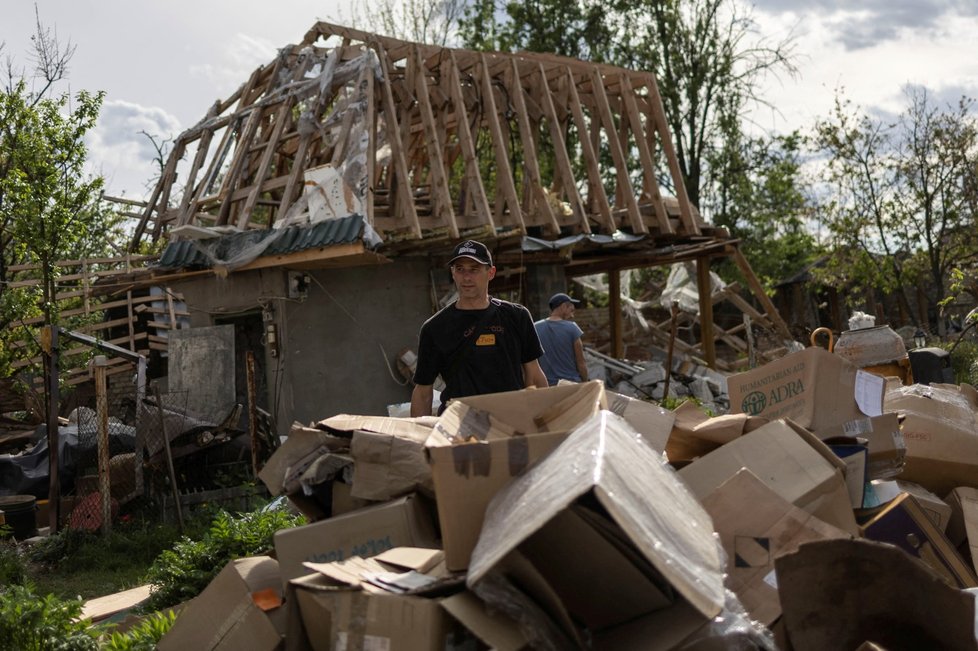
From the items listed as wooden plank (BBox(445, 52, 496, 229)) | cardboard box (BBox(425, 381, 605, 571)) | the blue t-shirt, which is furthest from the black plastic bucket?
cardboard box (BBox(425, 381, 605, 571))

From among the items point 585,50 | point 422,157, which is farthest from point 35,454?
point 585,50

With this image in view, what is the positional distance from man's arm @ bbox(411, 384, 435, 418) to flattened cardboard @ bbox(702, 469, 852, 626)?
1.83m

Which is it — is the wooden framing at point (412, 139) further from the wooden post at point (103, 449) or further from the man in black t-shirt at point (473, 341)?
the man in black t-shirt at point (473, 341)

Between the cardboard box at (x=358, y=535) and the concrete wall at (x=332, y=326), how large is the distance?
864cm

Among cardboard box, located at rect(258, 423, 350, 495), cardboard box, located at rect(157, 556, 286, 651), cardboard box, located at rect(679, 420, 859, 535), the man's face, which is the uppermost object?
the man's face

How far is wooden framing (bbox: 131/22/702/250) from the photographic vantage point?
12633mm

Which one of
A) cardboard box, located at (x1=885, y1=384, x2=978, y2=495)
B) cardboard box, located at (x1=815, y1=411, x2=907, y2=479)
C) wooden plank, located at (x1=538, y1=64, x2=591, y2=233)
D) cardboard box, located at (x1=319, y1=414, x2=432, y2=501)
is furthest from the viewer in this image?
wooden plank, located at (x1=538, y1=64, x2=591, y2=233)

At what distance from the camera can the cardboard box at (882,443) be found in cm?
466

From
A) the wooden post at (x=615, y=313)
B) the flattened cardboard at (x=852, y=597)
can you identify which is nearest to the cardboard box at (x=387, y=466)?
the flattened cardboard at (x=852, y=597)

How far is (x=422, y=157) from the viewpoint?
53.2 ft

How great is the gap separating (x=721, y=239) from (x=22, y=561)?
450 inches

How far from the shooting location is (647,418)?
445 cm

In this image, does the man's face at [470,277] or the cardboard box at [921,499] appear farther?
the man's face at [470,277]

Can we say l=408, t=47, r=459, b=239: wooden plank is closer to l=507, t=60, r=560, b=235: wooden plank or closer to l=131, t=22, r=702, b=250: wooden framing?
l=131, t=22, r=702, b=250: wooden framing
